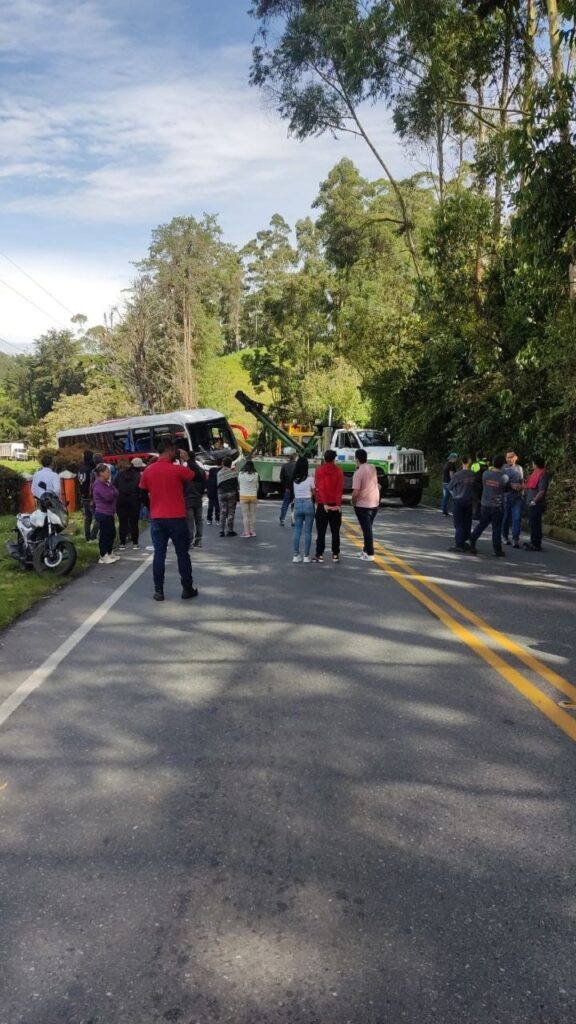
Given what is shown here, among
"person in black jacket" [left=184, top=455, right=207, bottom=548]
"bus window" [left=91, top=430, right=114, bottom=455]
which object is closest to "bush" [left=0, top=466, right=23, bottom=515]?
"person in black jacket" [left=184, top=455, right=207, bottom=548]

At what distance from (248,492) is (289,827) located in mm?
12105

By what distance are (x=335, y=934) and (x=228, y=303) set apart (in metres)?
125

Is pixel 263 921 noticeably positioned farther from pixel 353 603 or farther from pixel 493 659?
pixel 353 603

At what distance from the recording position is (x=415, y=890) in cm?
326

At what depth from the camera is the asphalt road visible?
2.71 m

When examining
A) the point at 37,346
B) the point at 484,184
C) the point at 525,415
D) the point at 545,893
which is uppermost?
the point at 37,346

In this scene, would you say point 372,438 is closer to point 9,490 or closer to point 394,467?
point 394,467

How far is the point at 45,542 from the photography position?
11266 millimetres

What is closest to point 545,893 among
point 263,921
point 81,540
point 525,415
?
point 263,921

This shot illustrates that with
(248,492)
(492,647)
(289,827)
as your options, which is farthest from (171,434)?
(289,827)

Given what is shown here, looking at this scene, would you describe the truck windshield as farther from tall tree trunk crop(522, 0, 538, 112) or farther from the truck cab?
tall tree trunk crop(522, 0, 538, 112)

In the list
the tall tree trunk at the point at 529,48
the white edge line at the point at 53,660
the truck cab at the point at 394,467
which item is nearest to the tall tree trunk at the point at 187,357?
the truck cab at the point at 394,467

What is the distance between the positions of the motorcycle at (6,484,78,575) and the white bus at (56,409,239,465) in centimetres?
1845

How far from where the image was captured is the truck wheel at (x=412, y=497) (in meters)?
25.5
